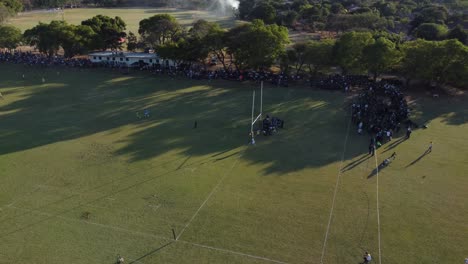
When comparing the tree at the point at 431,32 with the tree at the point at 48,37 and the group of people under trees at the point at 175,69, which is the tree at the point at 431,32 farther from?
the tree at the point at 48,37

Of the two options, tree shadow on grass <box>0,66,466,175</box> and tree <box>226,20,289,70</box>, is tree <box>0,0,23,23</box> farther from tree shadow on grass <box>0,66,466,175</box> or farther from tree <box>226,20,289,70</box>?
tree <box>226,20,289,70</box>

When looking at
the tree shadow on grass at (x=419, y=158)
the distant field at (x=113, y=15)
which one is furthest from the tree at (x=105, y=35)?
the tree shadow on grass at (x=419, y=158)

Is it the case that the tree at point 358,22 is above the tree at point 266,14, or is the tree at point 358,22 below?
below

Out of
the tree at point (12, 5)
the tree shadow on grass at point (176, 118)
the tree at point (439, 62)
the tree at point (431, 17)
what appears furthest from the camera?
the tree at point (12, 5)

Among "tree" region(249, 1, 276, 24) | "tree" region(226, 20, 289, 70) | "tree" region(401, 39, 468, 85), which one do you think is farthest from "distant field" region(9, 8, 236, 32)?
"tree" region(401, 39, 468, 85)

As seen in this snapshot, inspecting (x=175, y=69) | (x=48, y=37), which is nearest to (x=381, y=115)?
(x=175, y=69)

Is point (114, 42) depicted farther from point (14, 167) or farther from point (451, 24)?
point (451, 24)

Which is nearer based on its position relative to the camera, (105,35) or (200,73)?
(200,73)

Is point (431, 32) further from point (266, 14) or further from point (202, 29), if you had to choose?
point (202, 29)
